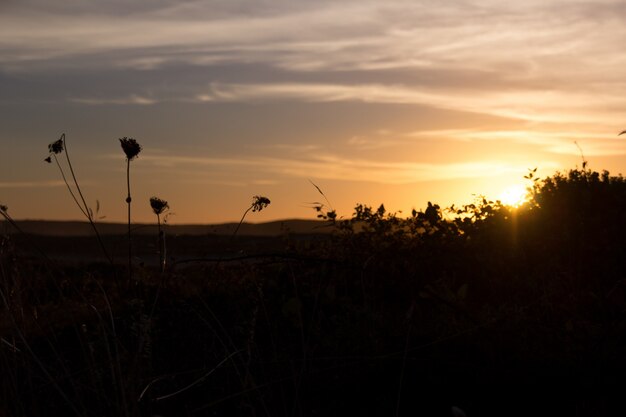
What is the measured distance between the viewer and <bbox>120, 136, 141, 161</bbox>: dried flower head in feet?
12.3

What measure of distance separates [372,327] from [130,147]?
2.00 meters

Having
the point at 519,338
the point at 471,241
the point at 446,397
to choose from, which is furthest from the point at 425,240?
the point at 446,397

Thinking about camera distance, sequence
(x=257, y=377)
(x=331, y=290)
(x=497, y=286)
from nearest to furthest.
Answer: (x=257, y=377), (x=331, y=290), (x=497, y=286)

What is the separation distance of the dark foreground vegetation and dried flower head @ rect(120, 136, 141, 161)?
56 cm

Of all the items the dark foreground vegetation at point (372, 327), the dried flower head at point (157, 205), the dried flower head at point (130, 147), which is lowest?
the dark foreground vegetation at point (372, 327)

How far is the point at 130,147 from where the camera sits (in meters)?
3.76

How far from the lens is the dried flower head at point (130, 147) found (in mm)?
3740

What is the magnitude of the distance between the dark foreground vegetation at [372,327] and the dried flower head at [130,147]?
558 mm

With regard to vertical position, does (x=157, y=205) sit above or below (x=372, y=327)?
above

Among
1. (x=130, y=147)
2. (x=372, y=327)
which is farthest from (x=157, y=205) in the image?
(x=372, y=327)

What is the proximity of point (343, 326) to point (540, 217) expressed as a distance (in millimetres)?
3983

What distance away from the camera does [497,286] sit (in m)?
7.53

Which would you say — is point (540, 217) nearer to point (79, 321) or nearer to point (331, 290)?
point (331, 290)

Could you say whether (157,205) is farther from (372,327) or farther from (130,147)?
(372,327)
